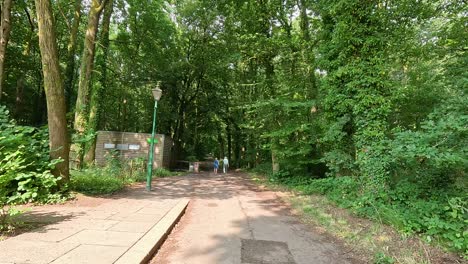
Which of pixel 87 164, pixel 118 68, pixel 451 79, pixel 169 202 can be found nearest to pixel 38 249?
pixel 169 202

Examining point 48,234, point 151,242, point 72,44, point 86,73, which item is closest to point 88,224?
point 48,234

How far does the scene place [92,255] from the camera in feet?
11.9

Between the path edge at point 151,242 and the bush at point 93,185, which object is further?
the bush at point 93,185

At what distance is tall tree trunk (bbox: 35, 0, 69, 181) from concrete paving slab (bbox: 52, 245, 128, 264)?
416 cm

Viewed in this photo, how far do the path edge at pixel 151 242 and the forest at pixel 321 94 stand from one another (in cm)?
264

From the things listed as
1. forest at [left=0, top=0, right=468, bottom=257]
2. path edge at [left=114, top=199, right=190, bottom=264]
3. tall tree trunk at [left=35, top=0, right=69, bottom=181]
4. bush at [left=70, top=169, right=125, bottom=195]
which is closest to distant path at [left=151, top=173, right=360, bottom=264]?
path edge at [left=114, top=199, right=190, bottom=264]

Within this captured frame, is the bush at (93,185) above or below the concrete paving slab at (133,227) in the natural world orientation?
above

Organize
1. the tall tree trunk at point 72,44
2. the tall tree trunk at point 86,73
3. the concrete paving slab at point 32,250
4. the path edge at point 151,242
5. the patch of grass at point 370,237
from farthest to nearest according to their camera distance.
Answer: the tall tree trunk at point 72,44 → the tall tree trunk at point 86,73 → the patch of grass at point 370,237 → the path edge at point 151,242 → the concrete paving slab at point 32,250

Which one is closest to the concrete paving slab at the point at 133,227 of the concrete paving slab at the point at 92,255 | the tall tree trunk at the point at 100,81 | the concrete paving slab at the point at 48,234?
the concrete paving slab at the point at 48,234

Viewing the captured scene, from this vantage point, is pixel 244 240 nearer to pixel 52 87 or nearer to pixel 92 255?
pixel 92 255

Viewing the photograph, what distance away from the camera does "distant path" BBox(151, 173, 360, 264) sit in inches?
169

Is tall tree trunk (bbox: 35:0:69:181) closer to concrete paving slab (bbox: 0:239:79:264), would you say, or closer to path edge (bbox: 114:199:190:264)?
path edge (bbox: 114:199:190:264)

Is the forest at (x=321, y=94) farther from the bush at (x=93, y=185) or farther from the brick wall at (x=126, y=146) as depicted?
the brick wall at (x=126, y=146)

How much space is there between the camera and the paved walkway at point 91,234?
3.56 m
